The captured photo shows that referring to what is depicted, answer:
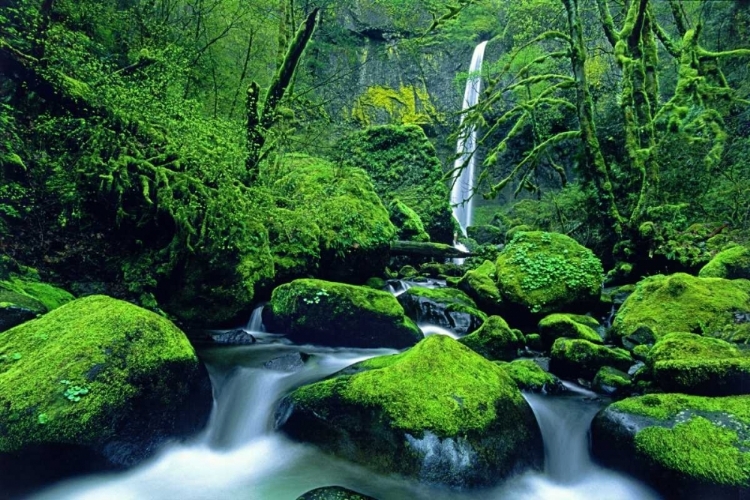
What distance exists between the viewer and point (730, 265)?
24.5 feet

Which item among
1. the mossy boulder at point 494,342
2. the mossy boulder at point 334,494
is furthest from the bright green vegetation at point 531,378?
the mossy boulder at point 334,494

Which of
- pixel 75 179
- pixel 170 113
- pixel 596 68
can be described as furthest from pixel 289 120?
pixel 596 68

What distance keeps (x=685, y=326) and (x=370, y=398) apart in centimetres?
484

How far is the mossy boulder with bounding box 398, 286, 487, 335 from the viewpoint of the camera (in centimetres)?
779

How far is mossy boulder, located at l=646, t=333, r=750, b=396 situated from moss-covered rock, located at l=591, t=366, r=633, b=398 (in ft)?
1.40

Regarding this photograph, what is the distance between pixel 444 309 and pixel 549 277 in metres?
2.00

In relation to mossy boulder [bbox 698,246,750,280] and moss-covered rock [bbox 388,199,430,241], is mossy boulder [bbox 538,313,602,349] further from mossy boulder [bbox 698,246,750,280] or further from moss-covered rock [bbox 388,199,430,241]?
moss-covered rock [bbox 388,199,430,241]

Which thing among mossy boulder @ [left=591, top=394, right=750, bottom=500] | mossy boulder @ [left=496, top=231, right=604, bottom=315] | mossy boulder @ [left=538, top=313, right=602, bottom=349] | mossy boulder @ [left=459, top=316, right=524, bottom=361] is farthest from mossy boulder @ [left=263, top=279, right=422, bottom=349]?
mossy boulder @ [left=591, top=394, right=750, bottom=500]

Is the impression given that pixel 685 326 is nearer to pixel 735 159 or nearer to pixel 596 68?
pixel 735 159

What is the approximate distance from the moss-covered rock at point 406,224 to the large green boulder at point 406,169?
135 cm

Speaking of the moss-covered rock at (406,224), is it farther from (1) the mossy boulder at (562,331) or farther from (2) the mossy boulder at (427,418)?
(2) the mossy boulder at (427,418)

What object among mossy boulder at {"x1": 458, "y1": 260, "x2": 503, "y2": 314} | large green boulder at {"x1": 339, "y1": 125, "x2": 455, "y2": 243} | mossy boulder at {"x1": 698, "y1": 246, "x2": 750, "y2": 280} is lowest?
mossy boulder at {"x1": 458, "y1": 260, "x2": 503, "y2": 314}

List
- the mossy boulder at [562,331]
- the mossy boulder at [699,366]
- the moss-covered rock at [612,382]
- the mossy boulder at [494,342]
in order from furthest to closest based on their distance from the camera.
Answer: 1. the mossy boulder at [562,331]
2. the mossy boulder at [494,342]
3. the moss-covered rock at [612,382]
4. the mossy boulder at [699,366]

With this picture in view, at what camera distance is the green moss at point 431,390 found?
3703 mm
